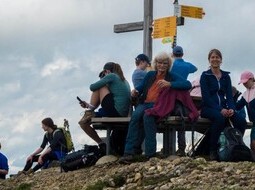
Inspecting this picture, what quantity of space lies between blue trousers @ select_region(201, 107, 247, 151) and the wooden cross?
3758 mm

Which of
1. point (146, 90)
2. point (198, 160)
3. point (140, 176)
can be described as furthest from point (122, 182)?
point (146, 90)

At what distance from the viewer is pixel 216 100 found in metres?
12.0

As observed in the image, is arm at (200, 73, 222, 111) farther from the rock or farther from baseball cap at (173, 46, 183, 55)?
the rock

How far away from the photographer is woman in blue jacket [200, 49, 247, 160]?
38.8 feet

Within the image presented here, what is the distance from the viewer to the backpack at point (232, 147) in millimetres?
11344

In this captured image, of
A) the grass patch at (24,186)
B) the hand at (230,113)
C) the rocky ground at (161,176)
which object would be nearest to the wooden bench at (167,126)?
the hand at (230,113)

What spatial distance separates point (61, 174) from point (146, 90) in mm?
2074

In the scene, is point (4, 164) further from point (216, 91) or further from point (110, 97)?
point (216, 91)

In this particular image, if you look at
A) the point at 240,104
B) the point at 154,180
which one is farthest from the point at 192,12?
the point at 154,180

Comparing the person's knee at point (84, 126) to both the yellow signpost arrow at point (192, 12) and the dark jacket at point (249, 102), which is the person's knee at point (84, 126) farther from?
the yellow signpost arrow at point (192, 12)

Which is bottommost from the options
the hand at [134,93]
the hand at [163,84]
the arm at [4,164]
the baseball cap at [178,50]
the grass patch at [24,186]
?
the grass patch at [24,186]

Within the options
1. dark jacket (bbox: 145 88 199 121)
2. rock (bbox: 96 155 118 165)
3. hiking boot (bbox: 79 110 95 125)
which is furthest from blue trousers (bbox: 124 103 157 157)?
hiking boot (bbox: 79 110 95 125)

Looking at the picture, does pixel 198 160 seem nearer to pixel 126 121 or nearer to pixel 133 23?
pixel 126 121

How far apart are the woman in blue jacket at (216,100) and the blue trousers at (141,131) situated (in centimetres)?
88
